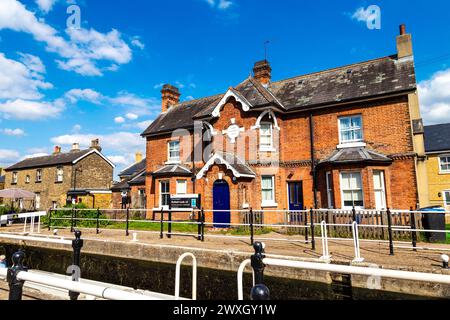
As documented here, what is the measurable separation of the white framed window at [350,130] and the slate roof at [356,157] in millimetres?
704

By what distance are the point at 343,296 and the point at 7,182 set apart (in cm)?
4359

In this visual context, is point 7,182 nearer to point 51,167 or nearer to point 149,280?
point 51,167

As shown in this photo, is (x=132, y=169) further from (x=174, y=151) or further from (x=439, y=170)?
(x=439, y=170)

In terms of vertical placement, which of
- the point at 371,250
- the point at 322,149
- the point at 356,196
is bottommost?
the point at 371,250

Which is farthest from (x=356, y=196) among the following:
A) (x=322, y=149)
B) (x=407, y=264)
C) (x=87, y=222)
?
(x=87, y=222)

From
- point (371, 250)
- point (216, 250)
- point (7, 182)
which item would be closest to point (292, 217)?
point (371, 250)

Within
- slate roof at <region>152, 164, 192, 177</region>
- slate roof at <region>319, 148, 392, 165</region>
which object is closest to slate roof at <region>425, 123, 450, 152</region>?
slate roof at <region>319, 148, 392, 165</region>

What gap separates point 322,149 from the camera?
16.1 meters

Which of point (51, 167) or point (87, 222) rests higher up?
point (51, 167)

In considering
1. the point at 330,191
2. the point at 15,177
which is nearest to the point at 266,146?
the point at 330,191

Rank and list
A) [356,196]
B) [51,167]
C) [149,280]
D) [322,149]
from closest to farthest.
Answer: [149,280] < [356,196] < [322,149] < [51,167]

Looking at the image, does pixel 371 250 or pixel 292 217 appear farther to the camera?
pixel 292 217

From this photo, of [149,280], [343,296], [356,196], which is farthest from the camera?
[356,196]

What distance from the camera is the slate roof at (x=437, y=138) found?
2583 cm
